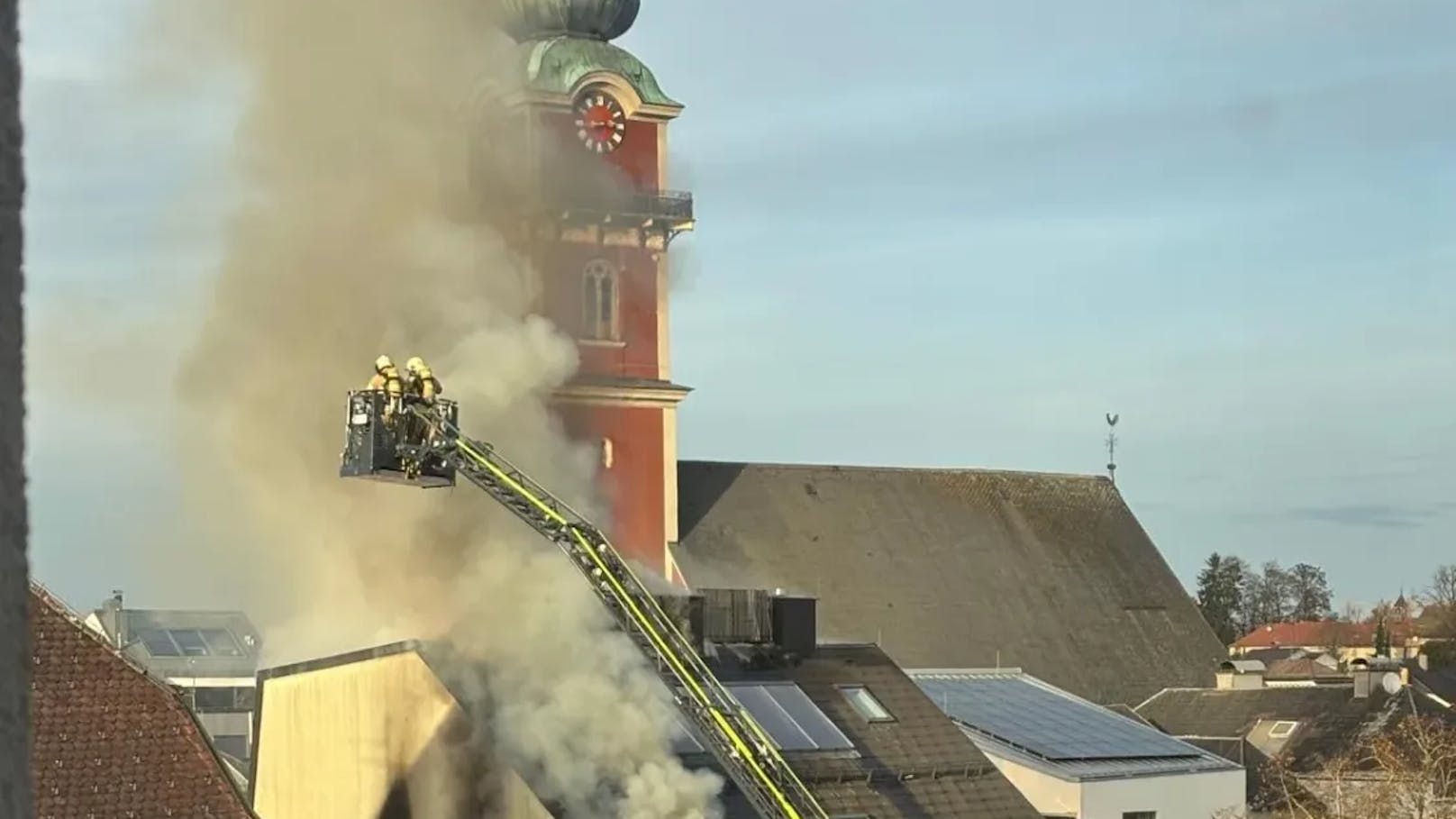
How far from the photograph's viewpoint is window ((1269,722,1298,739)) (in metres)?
55.7

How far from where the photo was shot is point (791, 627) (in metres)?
30.7

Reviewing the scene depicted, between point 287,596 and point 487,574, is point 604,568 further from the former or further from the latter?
point 287,596

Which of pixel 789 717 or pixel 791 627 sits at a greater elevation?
pixel 791 627

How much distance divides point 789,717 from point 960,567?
3558 centimetres

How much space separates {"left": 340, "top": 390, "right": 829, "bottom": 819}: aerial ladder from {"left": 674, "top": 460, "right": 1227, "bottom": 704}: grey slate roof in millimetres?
32926

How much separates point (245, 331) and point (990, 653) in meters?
32.6

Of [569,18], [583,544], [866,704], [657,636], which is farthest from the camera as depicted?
[569,18]

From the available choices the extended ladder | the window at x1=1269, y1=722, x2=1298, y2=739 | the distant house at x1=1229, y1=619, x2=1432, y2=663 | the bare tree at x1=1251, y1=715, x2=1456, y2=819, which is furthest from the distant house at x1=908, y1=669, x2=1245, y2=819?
the distant house at x1=1229, y1=619, x2=1432, y2=663

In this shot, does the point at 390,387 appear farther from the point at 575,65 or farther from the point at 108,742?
the point at 575,65

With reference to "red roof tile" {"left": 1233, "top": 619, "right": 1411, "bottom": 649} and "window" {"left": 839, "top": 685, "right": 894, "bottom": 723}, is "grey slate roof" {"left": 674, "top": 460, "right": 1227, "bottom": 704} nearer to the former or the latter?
"window" {"left": 839, "top": 685, "right": 894, "bottom": 723}

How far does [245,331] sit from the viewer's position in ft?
112

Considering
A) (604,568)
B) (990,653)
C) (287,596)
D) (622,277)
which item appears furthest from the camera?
(990,653)

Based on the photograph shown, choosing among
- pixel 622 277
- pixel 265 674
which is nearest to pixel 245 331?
pixel 265 674

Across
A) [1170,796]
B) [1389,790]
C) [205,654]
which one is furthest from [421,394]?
[205,654]
